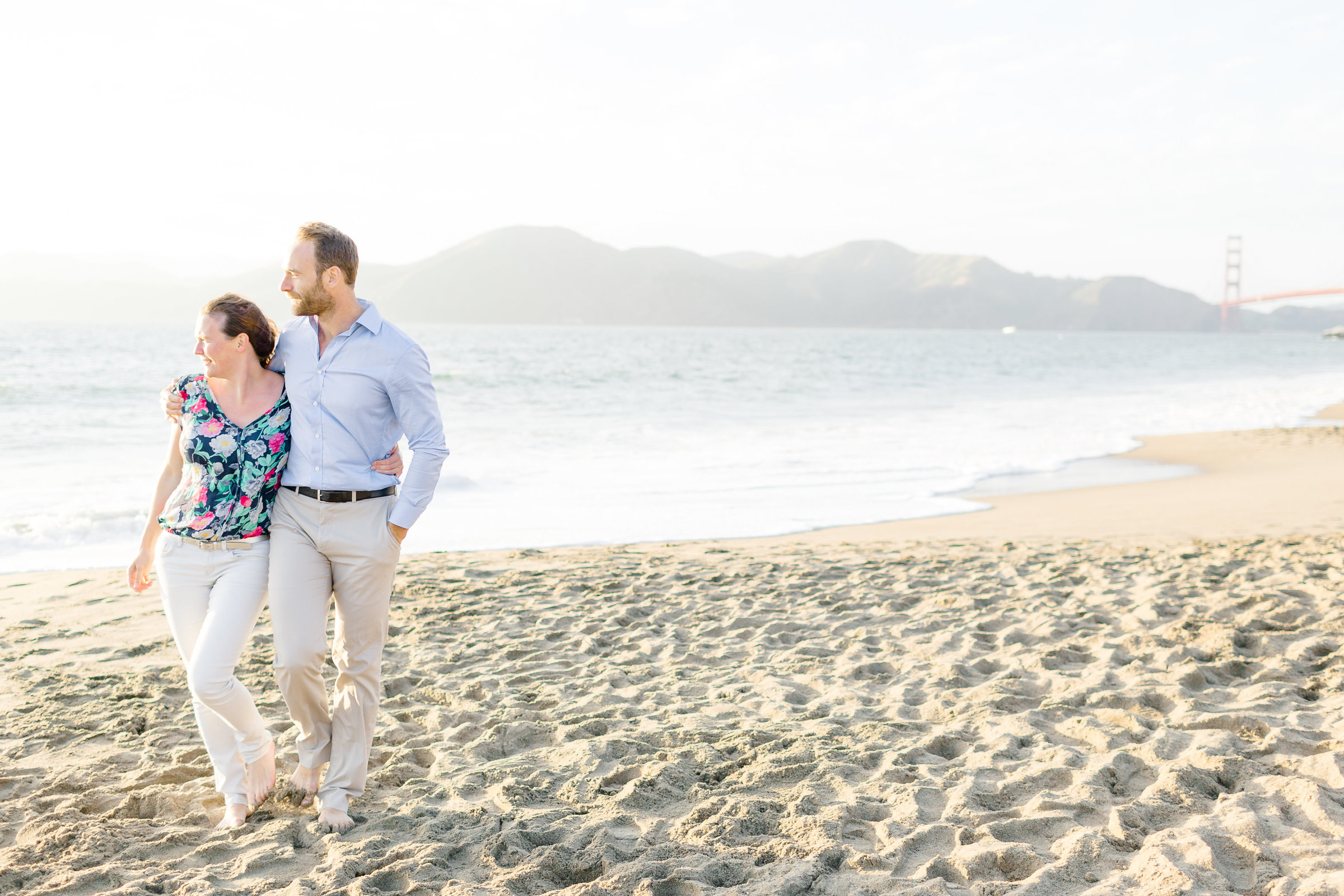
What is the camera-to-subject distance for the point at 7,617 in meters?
5.05

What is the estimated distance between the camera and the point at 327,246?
8.22 ft

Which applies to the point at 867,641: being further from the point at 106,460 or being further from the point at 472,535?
the point at 106,460

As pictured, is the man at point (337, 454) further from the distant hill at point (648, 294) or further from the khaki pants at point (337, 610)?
the distant hill at point (648, 294)

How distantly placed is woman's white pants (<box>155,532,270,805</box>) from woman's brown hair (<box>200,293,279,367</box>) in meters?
0.58

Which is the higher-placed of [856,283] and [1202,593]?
[856,283]

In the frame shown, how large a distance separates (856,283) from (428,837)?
195 m

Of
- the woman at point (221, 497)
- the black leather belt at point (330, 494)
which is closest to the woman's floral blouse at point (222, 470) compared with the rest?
the woman at point (221, 497)

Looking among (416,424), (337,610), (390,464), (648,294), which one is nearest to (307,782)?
(337,610)

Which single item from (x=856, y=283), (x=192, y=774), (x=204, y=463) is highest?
(x=856, y=283)

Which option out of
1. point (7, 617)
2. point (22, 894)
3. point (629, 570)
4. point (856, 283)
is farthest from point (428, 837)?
point (856, 283)

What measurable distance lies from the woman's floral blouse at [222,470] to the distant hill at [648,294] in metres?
144

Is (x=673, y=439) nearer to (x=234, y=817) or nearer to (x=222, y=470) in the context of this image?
(x=234, y=817)

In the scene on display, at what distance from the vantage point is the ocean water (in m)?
Result: 8.18

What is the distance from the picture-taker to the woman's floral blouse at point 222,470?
2533 mm
